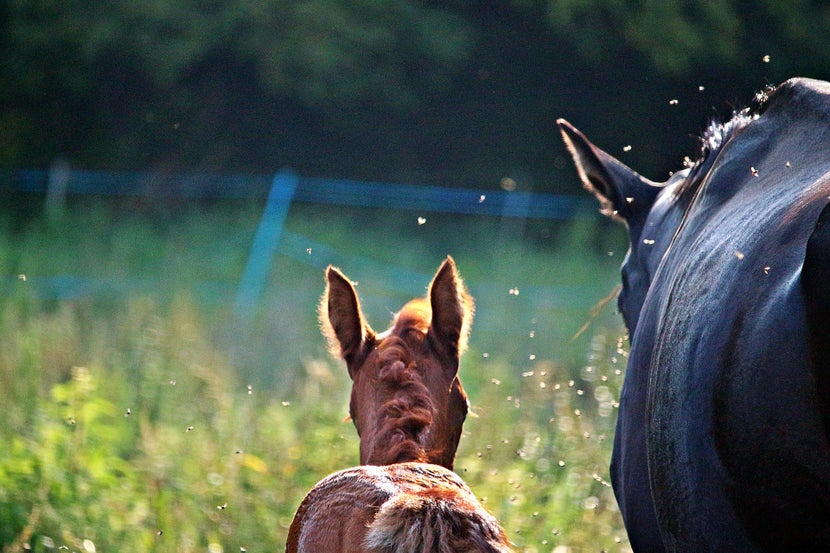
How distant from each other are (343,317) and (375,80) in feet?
46.6

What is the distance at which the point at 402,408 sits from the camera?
11.1 ft

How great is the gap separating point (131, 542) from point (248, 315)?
20.3ft

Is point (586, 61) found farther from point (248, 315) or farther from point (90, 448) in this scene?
point (90, 448)

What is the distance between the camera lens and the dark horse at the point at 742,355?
2.23 m

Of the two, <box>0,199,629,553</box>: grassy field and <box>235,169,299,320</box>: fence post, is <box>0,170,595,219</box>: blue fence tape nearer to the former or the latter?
<box>235,169,299,320</box>: fence post

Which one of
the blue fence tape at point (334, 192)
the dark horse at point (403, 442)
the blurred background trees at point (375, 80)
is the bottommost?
the dark horse at point (403, 442)

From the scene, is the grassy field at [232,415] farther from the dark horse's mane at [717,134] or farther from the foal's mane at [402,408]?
the foal's mane at [402,408]

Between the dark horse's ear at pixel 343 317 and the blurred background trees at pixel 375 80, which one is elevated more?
the blurred background trees at pixel 375 80

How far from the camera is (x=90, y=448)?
5.25m

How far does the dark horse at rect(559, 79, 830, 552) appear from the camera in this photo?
2227 mm

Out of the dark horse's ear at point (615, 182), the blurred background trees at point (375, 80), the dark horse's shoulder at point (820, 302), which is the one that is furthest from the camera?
the blurred background trees at point (375, 80)

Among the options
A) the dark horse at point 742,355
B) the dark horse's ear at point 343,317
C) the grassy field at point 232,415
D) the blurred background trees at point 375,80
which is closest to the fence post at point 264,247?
the grassy field at point 232,415

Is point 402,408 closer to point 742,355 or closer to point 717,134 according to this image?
point 742,355

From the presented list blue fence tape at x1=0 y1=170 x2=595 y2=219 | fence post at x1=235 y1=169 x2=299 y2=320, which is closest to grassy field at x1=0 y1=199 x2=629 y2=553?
fence post at x1=235 y1=169 x2=299 y2=320
